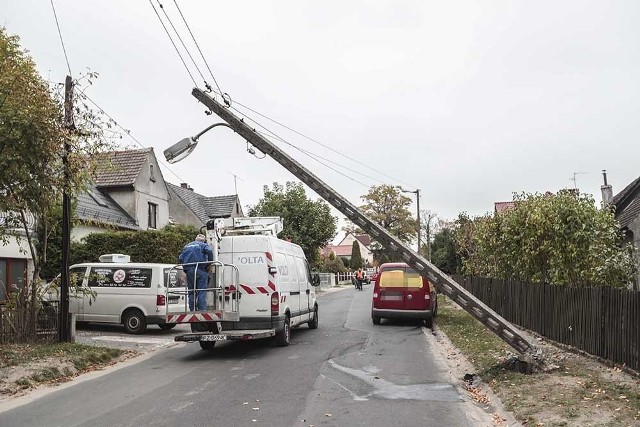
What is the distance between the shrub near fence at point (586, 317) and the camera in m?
8.58

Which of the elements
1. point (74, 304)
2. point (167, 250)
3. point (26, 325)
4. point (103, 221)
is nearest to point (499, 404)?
point (26, 325)

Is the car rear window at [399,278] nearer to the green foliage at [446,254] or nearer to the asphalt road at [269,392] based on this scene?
the asphalt road at [269,392]

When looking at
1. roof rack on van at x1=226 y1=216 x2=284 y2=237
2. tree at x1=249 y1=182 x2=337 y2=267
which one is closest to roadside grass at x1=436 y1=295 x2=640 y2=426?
roof rack on van at x1=226 y1=216 x2=284 y2=237

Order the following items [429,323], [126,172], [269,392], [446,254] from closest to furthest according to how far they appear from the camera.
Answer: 1. [269,392]
2. [429,323]
3. [126,172]
4. [446,254]

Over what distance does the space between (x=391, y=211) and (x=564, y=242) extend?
6929 cm

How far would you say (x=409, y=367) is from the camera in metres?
10.4

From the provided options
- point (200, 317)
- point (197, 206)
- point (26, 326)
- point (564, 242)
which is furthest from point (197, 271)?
point (197, 206)

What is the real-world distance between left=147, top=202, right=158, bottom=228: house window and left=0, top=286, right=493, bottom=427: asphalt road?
17.9 m

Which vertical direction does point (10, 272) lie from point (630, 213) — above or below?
below

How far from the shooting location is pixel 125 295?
1620 centimetres

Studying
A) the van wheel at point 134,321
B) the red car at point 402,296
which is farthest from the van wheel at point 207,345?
the red car at point 402,296

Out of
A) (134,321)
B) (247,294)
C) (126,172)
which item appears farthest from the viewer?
(126,172)

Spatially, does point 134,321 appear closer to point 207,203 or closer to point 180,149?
point 180,149

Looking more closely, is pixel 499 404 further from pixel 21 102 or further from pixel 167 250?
pixel 167 250
